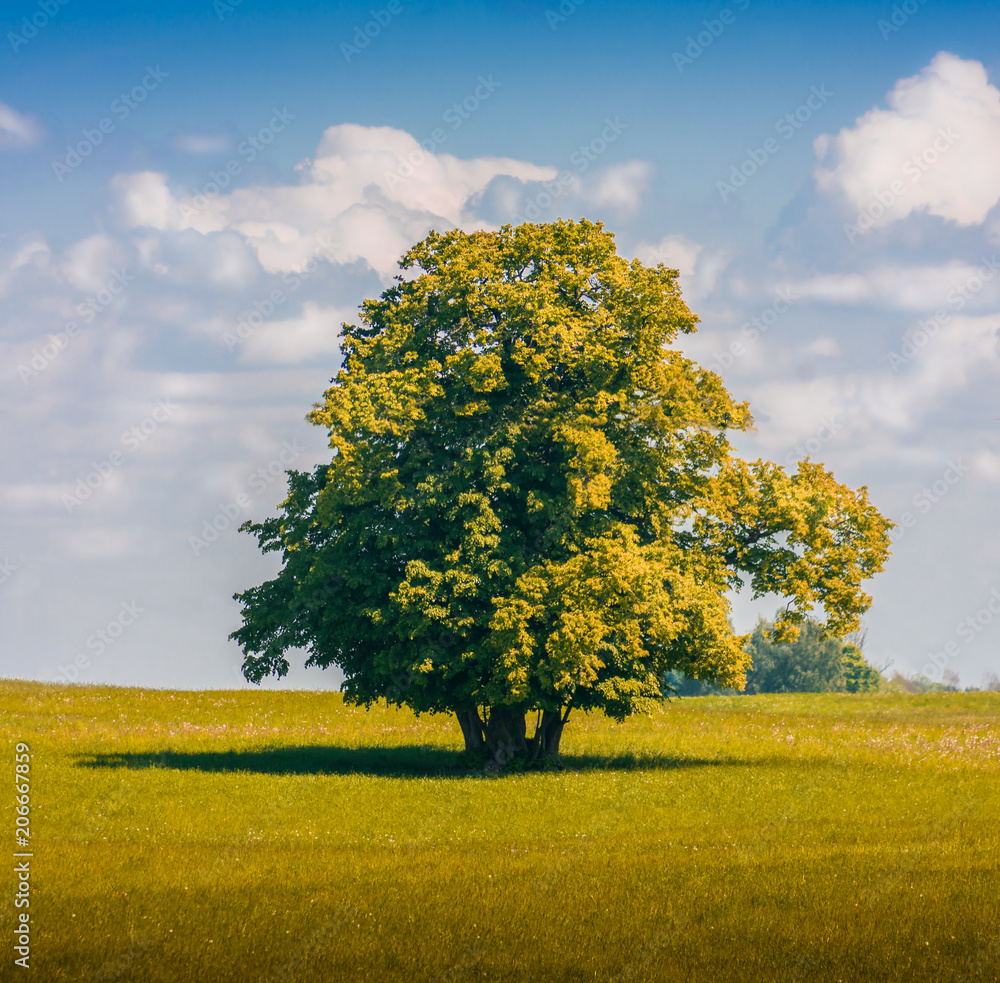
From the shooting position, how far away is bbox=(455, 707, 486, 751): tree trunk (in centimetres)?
3731

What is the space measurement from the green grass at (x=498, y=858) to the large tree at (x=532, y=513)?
13.5 ft

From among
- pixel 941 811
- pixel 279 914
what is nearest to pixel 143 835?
pixel 279 914

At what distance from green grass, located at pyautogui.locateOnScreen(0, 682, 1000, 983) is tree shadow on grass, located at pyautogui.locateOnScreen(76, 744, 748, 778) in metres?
0.20

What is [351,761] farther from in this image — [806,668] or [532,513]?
[806,668]

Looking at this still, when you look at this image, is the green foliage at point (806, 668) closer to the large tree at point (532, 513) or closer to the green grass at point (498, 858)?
the green grass at point (498, 858)

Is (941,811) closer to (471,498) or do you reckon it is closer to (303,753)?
(471,498)

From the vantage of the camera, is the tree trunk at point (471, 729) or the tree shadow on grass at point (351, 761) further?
the tree trunk at point (471, 729)

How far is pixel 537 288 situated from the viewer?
115ft

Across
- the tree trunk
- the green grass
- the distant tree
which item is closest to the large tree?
the tree trunk

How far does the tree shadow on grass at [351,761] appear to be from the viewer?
36031 millimetres

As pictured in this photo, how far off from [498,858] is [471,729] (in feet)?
56.9

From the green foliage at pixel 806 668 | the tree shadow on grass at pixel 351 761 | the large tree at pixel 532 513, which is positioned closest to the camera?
the large tree at pixel 532 513

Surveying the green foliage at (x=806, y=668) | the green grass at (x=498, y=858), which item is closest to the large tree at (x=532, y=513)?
the green grass at (x=498, y=858)

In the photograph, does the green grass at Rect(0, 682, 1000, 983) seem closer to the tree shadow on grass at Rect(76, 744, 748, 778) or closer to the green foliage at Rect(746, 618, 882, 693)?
the tree shadow on grass at Rect(76, 744, 748, 778)
